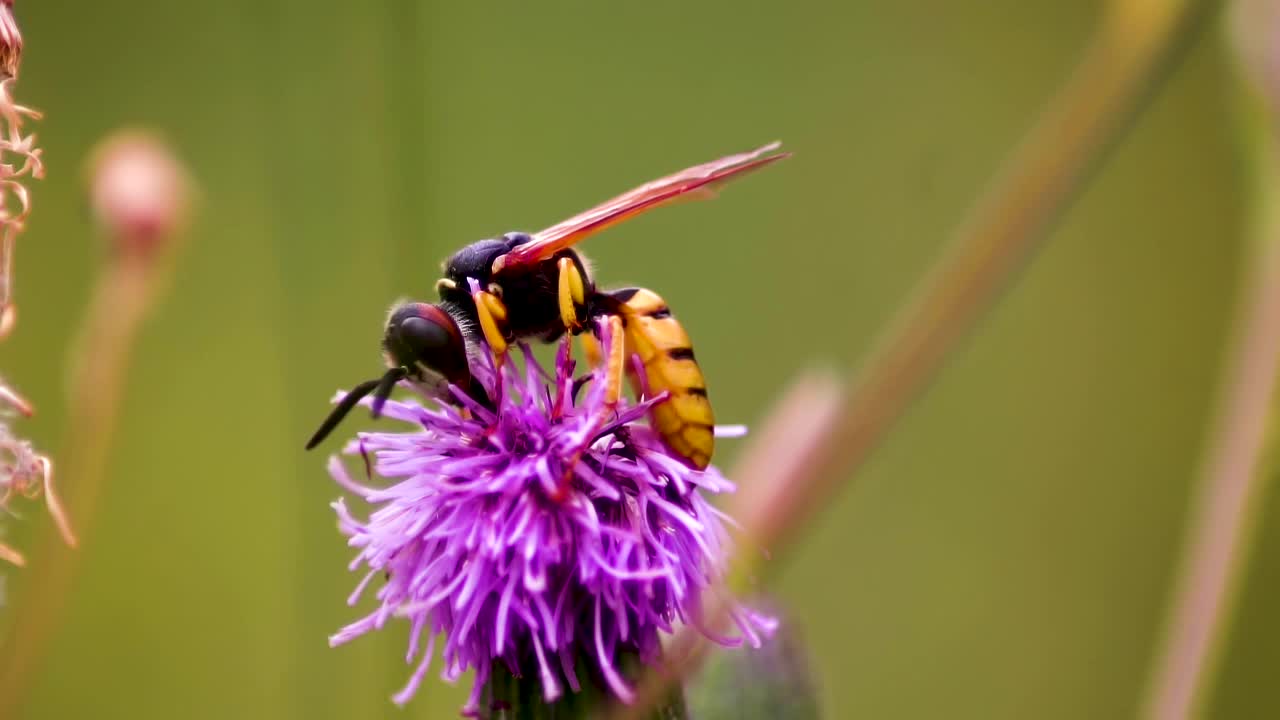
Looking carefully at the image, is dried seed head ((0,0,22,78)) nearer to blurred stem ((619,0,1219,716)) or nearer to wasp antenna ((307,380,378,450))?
wasp antenna ((307,380,378,450))

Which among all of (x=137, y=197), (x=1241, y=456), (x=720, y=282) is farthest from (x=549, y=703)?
(x=720, y=282)

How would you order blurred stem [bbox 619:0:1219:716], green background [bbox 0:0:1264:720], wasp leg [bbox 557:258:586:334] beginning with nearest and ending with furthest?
blurred stem [bbox 619:0:1219:716] < wasp leg [bbox 557:258:586:334] < green background [bbox 0:0:1264:720]

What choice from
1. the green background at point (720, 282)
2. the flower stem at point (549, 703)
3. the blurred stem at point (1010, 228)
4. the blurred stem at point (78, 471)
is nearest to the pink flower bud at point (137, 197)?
the blurred stem at point (78, 471)

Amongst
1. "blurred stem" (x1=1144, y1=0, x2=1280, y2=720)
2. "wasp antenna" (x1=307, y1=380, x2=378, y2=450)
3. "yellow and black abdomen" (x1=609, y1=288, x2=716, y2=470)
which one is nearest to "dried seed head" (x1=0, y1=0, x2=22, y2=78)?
"wasp antenna" (x1=307, y1=380, x2=378, y2=450)

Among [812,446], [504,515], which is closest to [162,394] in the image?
[504,515]

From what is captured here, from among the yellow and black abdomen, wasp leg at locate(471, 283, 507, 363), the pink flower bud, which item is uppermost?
the pink flower bud

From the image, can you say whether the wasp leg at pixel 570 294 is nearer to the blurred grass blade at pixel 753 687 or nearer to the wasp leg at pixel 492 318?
the wasp leg at pixel 492 318
